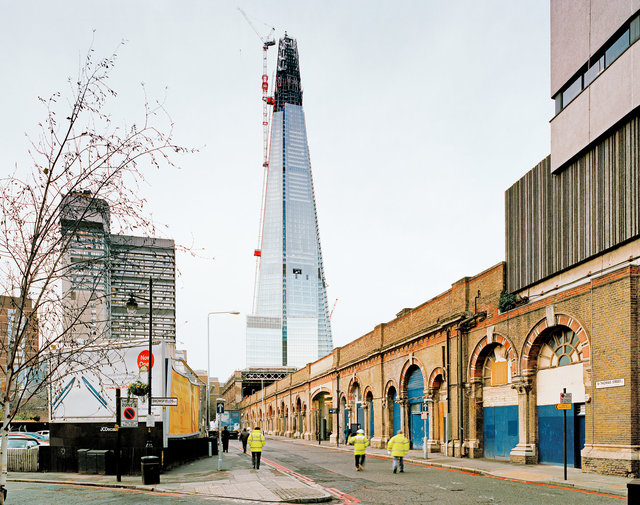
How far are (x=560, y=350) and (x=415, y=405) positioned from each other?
612 inches

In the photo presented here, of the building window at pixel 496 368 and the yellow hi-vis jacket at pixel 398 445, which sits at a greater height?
the building window at pixel 496 368

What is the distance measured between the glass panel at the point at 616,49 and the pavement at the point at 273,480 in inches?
535

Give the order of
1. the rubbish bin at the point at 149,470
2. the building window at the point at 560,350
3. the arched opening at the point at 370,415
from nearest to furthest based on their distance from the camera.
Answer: the rubbish bin at the point at 149,470 < the building window at the point at 560,350 < the arched opening at the point at 370,415

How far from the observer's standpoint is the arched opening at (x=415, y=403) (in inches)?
1425

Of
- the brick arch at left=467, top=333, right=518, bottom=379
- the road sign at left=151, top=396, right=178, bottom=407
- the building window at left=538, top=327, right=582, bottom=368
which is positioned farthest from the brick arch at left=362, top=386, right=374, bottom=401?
the road sign at left=151, top=396, right=178, bottom=407

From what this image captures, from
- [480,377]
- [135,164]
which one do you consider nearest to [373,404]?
[480,377]

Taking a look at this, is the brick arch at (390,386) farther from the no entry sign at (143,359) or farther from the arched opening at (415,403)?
the no entry sign at (143,359)

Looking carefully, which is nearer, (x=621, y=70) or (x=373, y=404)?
(x=621, y=70)

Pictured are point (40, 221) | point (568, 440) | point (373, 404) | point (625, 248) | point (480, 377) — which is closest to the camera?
point (40, 221)

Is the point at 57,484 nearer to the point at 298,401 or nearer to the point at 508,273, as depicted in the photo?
the point at 508,273

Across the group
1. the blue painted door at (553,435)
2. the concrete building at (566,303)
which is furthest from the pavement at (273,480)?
the concrete building at (566,303)

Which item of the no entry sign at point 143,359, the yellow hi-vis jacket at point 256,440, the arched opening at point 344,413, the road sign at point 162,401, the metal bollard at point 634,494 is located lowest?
the arched opening at point 344,413

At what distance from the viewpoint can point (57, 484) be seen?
65.9 feet

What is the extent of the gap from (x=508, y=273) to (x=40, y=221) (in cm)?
2237
